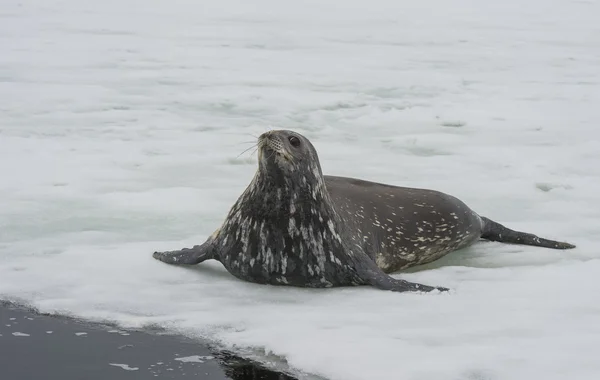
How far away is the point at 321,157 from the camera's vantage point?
6781 mm

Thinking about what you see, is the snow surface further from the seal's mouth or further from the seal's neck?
the seal's mouth

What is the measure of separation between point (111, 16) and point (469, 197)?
9113mm

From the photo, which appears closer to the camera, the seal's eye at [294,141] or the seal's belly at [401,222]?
→ the seal's eye at [294,141]

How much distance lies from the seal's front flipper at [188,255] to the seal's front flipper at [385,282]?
2.18ft

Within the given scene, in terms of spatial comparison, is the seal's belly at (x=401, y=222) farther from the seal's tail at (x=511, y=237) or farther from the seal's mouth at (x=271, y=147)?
the seal's mouth at (x=271, y=147)

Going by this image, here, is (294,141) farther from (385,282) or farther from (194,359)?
(194,359)

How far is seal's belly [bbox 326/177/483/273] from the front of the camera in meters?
4.58

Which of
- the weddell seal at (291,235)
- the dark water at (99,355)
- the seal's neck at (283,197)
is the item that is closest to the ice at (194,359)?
the dark water at (99,355)

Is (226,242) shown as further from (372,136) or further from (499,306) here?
(372,136)

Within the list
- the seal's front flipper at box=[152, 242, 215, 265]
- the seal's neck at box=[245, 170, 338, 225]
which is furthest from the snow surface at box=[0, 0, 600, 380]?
Answer: the seal's neck at box=[245, 170, 338, 225]

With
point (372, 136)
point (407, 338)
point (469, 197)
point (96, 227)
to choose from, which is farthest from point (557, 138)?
point (407, 338)

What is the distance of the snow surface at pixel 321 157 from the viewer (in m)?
3.49

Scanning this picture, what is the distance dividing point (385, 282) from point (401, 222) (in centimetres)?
79

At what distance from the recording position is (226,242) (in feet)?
13.9
